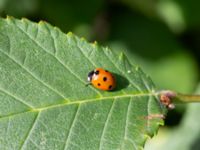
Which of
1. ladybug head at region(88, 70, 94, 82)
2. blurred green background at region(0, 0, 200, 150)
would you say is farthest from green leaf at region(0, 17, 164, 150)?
blurred green background at region(0, 0, 200, 150)

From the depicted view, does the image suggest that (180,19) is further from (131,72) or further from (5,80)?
(5,80)

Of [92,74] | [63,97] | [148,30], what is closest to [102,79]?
[92,74]

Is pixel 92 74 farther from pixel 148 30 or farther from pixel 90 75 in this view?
pixel 148 30

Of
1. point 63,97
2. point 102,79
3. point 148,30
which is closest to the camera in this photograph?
point 63,97

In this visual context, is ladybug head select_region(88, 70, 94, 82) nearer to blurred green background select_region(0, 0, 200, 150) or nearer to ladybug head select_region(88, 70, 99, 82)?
ladybug head select_region(88, 70, 99, 82)

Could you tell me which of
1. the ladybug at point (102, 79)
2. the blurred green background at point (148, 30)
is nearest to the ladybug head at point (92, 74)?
the ladybug at point (102, 79)

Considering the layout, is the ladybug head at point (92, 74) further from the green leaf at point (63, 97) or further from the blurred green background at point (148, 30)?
the blurred green background at point (148, 30)
